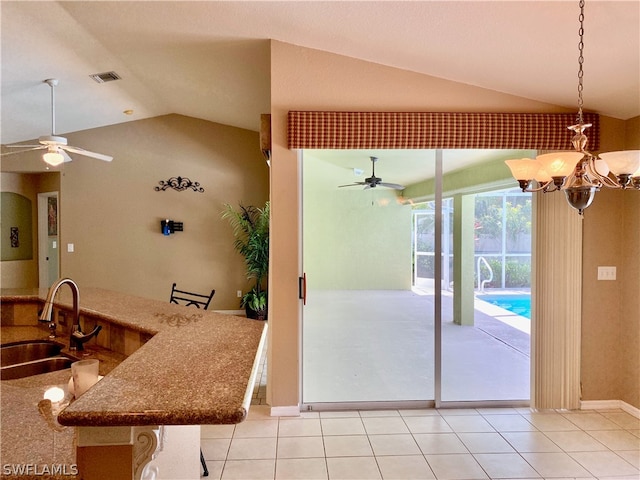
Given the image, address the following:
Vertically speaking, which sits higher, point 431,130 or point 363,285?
point 431,130

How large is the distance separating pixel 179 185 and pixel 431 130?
14.5 ft

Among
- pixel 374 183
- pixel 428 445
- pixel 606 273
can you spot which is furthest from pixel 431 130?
pixel 428 445

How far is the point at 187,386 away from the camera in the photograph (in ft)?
3.10

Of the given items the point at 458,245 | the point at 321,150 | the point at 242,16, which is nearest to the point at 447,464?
the point at 458,245

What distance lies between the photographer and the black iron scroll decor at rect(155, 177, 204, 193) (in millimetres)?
6191

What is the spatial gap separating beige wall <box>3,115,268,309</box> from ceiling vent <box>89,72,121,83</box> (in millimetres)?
1701

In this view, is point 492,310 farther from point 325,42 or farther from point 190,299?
point 190,299

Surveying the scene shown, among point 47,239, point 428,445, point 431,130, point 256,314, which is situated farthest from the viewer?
point 47,239

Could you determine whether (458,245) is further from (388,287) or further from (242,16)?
(242,16)

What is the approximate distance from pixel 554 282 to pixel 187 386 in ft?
10.2

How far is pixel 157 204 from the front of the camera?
620 cm

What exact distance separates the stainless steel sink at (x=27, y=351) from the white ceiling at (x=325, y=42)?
2293mm

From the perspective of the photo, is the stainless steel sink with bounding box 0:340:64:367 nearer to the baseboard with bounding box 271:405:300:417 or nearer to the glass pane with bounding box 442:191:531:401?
the baseboard with bounding box 271:405:300:417

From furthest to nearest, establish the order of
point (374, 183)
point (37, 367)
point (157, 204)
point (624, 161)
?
point (157, 204), point (374, 183), point (37, 367), point (624, 161)
